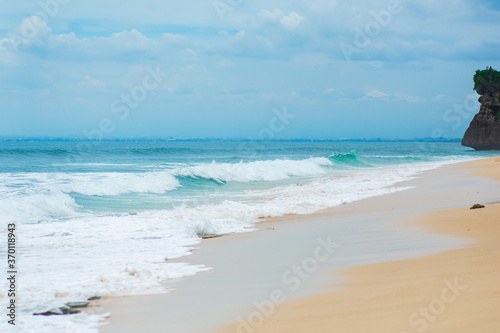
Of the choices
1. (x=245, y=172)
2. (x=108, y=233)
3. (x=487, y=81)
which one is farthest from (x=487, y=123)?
(x=108, y=233)

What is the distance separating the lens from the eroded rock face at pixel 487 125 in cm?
7756

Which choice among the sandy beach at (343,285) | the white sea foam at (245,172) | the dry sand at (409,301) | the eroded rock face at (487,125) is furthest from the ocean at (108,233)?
the eroded rock face at (487,125)

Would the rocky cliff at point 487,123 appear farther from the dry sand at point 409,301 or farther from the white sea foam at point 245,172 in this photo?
the dry sand at point 409,301

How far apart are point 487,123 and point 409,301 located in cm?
8581

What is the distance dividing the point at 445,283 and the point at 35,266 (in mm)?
5377

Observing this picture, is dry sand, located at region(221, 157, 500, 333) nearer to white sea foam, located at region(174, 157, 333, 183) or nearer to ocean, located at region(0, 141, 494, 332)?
ocean, located at region(0, 141, 494, 332)

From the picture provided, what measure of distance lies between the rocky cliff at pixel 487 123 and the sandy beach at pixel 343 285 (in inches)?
3064

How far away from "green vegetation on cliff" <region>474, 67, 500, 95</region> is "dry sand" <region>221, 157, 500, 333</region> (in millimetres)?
81590

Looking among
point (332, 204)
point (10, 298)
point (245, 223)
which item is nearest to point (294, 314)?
point (10, 298)

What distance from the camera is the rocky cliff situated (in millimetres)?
77562

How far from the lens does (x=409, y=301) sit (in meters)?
4.15

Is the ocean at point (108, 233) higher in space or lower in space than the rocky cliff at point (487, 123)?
lower

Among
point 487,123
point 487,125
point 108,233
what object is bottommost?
point 108,233

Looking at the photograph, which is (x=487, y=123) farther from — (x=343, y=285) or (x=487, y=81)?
(x=343, y=285)
